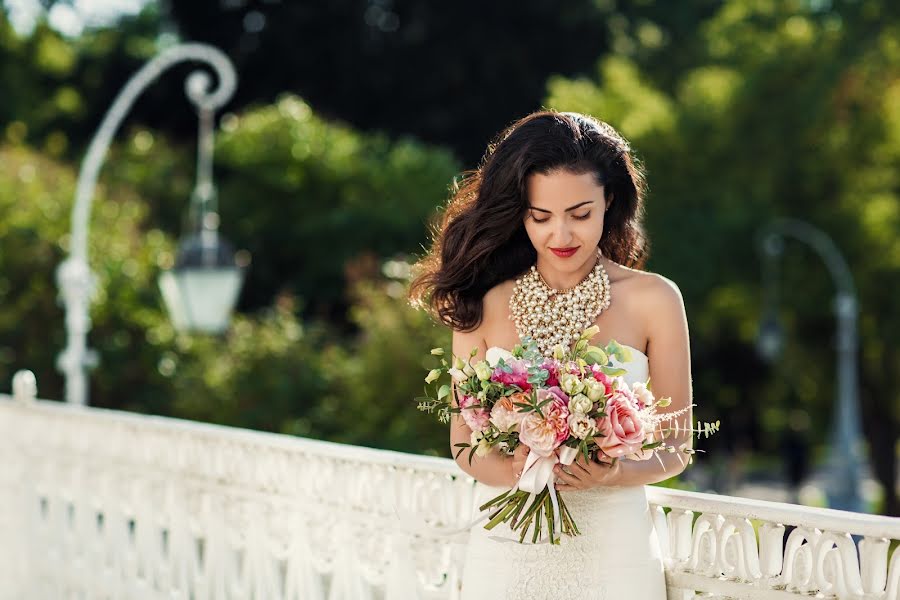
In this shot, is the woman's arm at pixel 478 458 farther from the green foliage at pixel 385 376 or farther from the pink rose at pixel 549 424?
the green foliage at pixel 385 376

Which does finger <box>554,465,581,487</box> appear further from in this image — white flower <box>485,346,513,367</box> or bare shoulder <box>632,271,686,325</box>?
bare shoulder <box>632,271,686,325</box>

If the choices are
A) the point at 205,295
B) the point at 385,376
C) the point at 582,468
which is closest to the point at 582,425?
the point at 582,468

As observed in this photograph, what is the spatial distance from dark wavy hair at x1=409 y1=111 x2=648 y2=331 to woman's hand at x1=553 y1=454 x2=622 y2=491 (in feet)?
2.17

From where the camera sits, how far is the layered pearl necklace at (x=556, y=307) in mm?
3953

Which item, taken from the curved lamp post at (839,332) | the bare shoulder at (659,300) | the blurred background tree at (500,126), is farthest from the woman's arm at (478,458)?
the curved lamp post at (839,332)

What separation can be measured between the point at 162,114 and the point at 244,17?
3477mm

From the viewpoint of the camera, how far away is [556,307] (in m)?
4.01

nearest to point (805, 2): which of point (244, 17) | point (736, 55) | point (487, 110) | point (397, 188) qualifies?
point (736, 55)

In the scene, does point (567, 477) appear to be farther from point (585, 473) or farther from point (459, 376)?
point (459, 376)

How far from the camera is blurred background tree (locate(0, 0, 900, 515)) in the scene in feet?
97.2

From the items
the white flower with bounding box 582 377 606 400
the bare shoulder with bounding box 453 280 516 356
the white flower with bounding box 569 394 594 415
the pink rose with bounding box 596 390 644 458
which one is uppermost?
the bare shoulder with bounding box 453 280 516 356

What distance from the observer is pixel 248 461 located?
17.9 feet

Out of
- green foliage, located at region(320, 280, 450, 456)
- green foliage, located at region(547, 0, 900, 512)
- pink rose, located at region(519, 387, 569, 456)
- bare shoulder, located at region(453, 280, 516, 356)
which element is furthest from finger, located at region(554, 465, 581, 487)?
green foliage, located at region(547, 0, 900, 512)

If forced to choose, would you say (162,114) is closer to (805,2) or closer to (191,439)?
(805,2)
